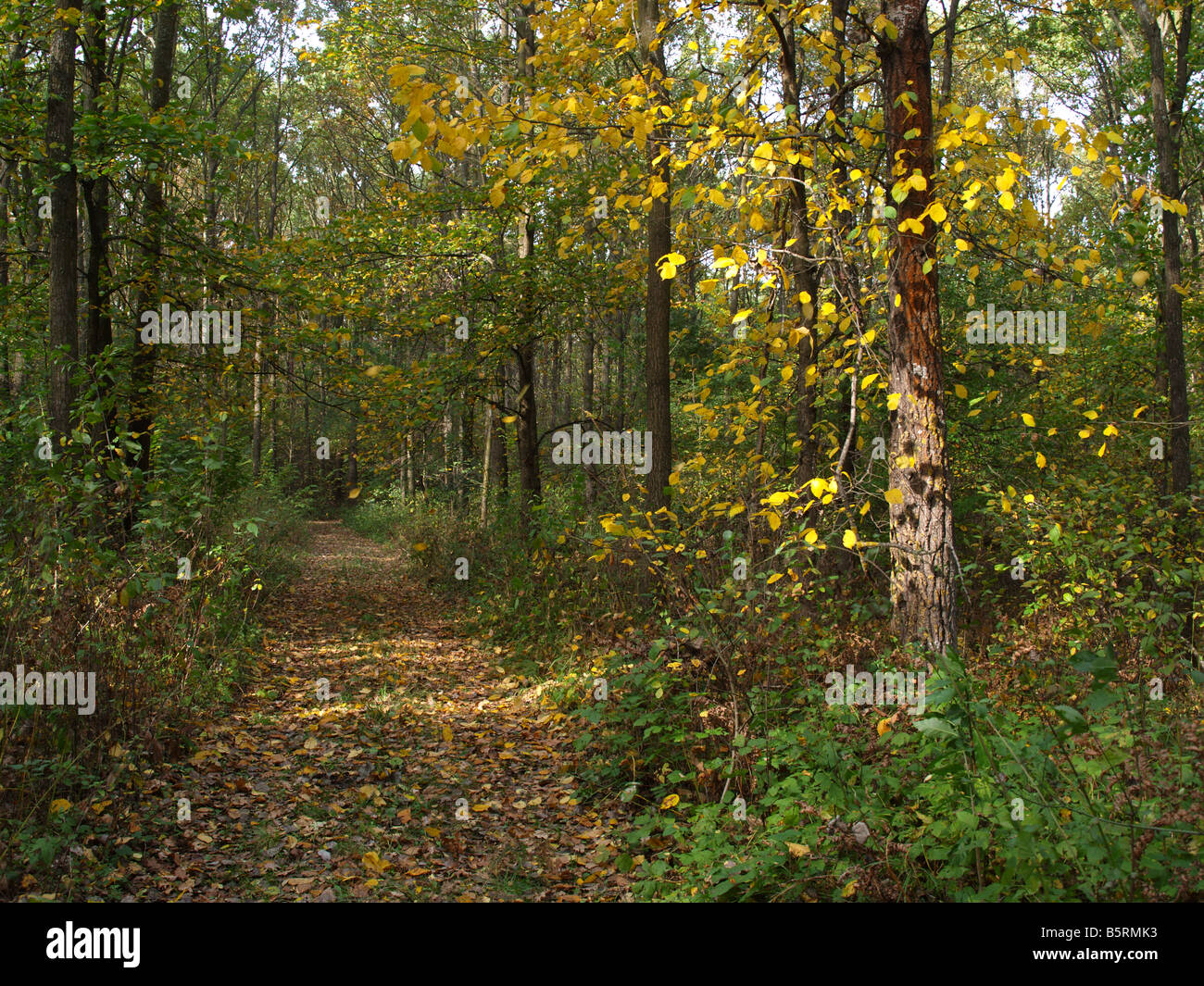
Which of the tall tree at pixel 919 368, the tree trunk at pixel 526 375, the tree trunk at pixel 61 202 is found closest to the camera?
the tall tree at pixel 919 368

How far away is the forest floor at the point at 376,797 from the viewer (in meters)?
4.22

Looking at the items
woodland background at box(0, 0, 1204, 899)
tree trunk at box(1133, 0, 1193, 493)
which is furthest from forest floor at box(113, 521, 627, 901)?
tree trunk at box(1133, 0, 1193, 493)

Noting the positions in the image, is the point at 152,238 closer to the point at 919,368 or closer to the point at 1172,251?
the point at 919,368

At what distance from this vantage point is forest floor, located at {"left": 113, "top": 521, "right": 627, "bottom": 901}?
4.22m

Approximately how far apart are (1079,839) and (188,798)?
4.80 metres

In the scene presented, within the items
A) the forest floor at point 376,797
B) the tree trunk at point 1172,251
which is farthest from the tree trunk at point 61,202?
the tree trunk at point 1172,251

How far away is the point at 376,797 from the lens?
5.23m

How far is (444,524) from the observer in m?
15.6

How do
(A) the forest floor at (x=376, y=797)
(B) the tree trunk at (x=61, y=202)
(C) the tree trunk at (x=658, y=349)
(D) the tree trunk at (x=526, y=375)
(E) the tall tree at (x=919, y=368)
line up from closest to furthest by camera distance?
(A) the forest floor at (x=376, y=797)
(E) the tall tree at (x=919, y=368)
(B) the tree trunk at (x=61, y=202)
(C) the tree trunk at (x=658, y=349)
(D) the tree trunk at (x=526, y=375)

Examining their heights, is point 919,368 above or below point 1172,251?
below

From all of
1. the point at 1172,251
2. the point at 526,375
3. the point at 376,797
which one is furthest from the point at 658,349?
the point at 1172,251

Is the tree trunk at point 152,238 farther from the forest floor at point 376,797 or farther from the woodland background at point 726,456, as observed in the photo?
the forest floor at point 376,797

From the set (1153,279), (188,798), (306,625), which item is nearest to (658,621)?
(188,798)
